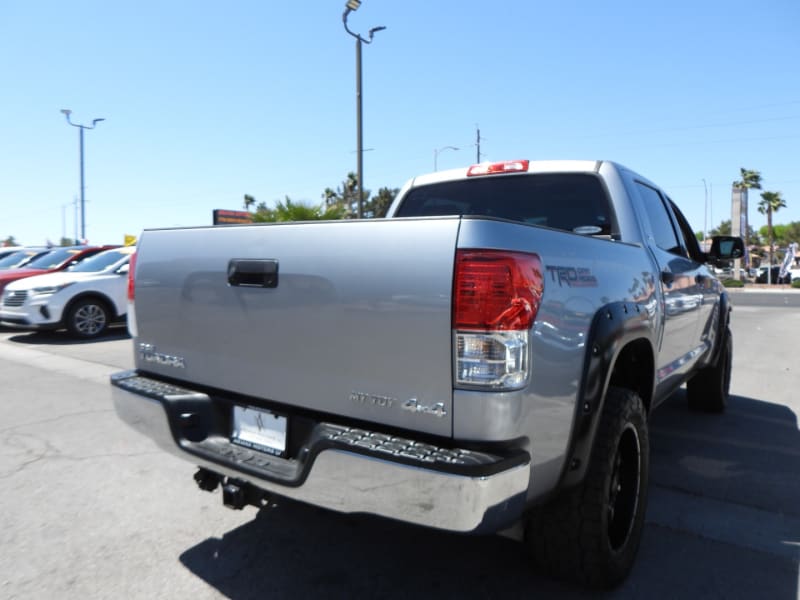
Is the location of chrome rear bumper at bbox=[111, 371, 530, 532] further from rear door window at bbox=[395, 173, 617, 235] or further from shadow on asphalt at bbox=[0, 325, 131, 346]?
shadow on asphalt at bbox=[0, 325, 131, 346]

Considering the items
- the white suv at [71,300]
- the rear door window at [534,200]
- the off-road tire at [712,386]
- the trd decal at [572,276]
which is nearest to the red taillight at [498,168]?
the rear door window at [534,200]

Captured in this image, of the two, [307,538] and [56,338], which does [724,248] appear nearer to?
A: [307,538]

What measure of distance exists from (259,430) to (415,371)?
2.64 ft

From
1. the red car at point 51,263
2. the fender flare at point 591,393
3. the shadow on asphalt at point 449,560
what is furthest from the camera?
the red car at point 51,263

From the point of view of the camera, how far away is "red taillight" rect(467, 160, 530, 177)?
383cm

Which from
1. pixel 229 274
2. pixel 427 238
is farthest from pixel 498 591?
pixel 229 274

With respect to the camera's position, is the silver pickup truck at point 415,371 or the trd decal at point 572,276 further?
the trd decal at point 572,276

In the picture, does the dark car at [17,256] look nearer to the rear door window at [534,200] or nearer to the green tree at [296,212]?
the green tree at [296,212]

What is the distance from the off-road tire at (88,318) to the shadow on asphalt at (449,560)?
8213 mm

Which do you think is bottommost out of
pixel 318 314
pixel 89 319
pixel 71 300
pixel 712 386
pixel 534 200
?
pixel 712 386

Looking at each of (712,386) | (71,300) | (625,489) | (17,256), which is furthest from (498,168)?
(17,256)

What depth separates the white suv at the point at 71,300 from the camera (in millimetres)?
9961

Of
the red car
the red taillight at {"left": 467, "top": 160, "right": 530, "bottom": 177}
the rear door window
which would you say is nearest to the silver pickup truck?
the rear door window

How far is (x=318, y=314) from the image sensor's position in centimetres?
227
